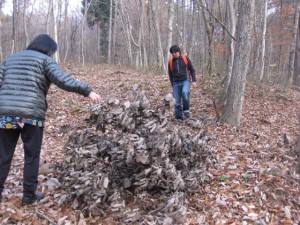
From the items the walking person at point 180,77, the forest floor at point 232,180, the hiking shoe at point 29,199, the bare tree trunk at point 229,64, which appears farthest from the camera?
the bare tree trunk at point 229,64

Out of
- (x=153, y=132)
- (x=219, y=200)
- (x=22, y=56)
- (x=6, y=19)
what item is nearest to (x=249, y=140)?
(x=219, y=200)

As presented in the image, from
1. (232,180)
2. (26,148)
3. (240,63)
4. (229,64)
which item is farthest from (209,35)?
(26,148)

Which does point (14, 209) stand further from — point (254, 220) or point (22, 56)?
point (254, 220)

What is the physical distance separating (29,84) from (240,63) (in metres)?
5.03

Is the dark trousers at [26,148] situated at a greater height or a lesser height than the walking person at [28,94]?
lesser

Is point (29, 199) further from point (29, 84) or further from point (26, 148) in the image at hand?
point (29, 84)

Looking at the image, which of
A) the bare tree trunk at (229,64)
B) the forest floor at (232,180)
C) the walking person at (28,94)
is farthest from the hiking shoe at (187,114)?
the walking person at (28,94)

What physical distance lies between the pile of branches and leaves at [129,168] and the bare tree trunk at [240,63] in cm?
351

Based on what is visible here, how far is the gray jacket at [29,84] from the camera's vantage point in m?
3.29

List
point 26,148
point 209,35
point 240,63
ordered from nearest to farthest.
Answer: point 26,148 → point 240,63 → point 209,35

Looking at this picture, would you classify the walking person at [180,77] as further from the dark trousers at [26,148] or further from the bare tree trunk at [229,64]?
the dark trousers at [26,148]

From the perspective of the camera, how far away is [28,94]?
10.9 ft

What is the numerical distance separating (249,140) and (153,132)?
347cm

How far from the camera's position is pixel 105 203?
11.7 feet
